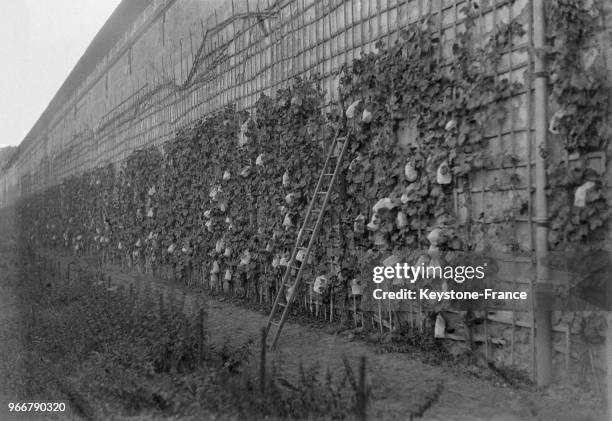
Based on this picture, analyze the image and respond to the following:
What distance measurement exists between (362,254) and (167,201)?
15.7 feet

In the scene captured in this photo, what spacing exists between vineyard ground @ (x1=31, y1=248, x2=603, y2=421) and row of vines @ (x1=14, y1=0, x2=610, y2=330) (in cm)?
65

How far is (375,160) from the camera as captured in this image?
14.1 ft

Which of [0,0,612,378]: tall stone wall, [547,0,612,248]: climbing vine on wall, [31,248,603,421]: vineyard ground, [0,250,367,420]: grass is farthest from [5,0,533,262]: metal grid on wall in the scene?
[0,250,367,420]: grass

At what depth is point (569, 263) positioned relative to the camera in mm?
2928

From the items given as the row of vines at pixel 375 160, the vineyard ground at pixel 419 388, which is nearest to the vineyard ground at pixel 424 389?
the vineyard ground at pixel 419 388

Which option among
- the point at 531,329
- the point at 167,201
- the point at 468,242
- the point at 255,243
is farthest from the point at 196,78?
the point at 531,329

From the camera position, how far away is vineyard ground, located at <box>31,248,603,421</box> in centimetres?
270

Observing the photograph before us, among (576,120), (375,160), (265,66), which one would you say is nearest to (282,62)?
(265,66)

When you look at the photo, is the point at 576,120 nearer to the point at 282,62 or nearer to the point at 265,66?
the point at 282,62

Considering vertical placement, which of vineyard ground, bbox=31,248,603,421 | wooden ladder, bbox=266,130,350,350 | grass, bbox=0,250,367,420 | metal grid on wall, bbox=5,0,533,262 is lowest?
vineyard ground, bbox=31,248,603,421

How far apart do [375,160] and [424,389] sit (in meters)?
1.77

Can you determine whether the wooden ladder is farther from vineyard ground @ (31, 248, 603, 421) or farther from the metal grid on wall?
the metal grid on wall

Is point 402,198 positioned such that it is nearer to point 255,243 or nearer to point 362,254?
point 362,254

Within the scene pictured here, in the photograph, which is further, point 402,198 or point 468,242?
point 402,198
